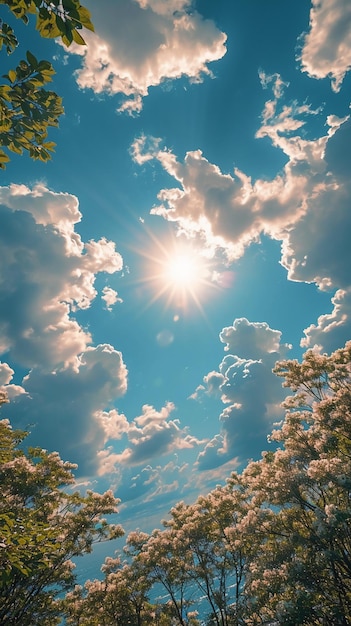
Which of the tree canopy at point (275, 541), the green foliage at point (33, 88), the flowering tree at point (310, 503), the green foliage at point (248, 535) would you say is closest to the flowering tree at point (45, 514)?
the green foliage at point (248, 535)

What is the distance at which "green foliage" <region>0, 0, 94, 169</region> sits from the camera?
3648 millimetres

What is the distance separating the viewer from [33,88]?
477 cm

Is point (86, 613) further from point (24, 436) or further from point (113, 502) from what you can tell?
point (24, 436)

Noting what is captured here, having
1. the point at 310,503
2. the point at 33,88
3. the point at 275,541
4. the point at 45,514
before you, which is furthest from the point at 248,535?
the point at 33,88

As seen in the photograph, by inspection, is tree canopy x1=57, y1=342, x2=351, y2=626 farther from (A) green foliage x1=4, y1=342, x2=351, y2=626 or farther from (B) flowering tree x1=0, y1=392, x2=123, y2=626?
(B) flowering tree x1=0, y1=392, x2=123, y2=626

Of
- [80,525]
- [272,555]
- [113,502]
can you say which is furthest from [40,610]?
[272,555]

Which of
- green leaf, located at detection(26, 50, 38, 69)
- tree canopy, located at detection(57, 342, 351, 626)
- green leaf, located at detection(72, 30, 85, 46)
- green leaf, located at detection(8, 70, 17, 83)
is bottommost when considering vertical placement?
tree canopy, located at detection(57, 342, 351, 626)

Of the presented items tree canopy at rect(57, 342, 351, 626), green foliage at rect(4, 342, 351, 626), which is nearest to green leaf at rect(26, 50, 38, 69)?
green foliage at rect(4, 342, 351, 626)

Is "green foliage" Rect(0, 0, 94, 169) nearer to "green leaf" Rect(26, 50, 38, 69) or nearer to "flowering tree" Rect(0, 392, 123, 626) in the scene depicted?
"green leaf" Rect(26, 50, 38, 69)

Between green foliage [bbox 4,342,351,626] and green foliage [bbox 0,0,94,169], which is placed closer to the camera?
green foliage [bbox 0,0,94,169]

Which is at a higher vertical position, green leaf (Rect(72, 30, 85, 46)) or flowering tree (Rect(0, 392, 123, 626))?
green leaf (Rect(72, 30, 85, 46))

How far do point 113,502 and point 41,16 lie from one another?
24.7 metres

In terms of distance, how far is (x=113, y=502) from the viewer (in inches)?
826

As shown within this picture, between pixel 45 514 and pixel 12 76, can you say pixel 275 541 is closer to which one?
pixel 45 514
